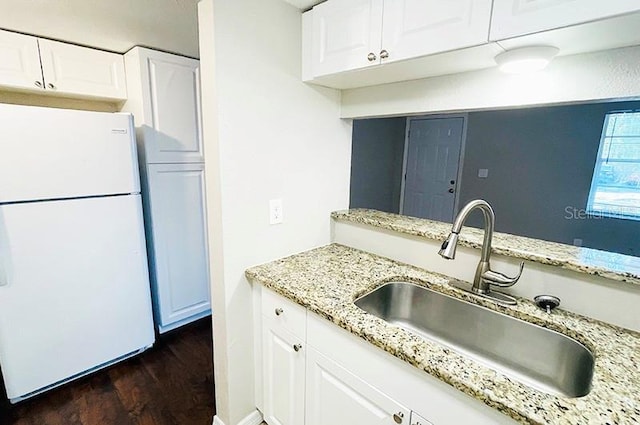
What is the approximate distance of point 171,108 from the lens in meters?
2.16

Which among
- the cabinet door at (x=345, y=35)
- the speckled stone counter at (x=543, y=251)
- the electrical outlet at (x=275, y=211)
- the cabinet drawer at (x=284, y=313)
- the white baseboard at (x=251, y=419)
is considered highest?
the cabinet door at (x=345, y=35)

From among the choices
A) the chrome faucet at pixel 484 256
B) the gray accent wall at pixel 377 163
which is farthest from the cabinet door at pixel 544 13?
the gray accent wall at pixel 377 163

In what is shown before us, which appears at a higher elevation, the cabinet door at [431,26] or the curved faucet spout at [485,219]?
the cabinet door at [431,26]

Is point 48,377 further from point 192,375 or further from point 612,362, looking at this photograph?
point 612,362

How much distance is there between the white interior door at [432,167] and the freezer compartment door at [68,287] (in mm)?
4060

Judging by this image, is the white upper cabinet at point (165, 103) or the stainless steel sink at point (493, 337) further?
the white upper cabinet at point (165, 103)

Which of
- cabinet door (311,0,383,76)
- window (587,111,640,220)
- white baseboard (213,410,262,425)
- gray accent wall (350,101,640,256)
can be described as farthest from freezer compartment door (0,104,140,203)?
window (587,111,640,220)

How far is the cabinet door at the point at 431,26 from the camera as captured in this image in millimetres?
897

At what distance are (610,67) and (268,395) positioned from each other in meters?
1.81

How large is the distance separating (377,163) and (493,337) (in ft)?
13.0

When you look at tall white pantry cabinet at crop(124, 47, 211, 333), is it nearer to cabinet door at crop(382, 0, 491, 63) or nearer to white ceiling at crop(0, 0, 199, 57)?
white ceiling at crop(0, 0, 199, 57)

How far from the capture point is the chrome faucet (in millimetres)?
1040

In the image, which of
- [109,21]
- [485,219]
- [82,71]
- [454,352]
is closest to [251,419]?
[454,352]

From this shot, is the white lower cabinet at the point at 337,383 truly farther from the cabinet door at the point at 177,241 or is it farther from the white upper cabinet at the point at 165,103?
the white upper cabinet at the point at 165,103
